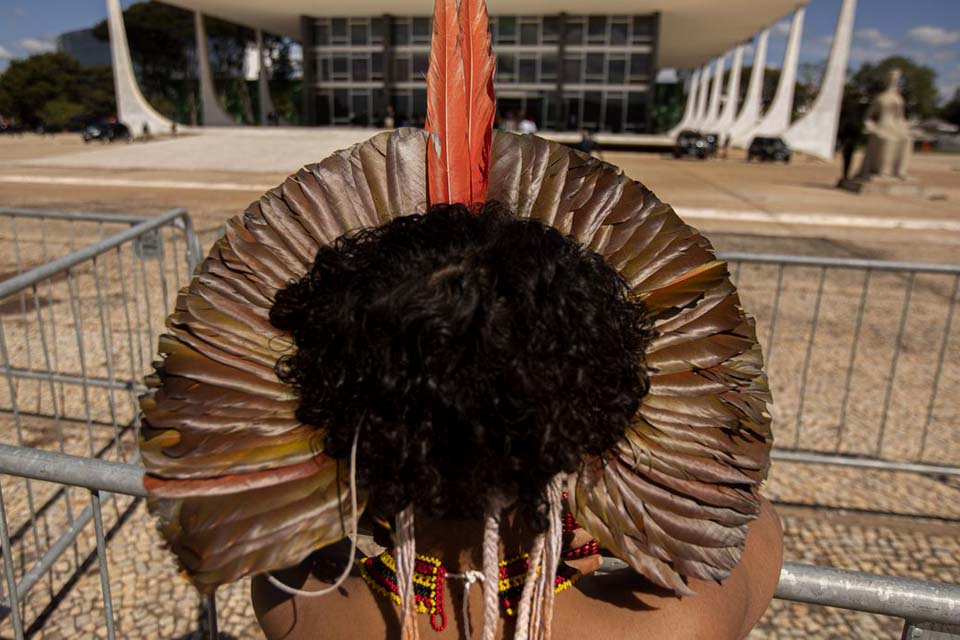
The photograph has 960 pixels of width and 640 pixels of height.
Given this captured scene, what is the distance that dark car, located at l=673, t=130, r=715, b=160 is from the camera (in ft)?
106

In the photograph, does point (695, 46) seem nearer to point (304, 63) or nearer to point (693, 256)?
point (304, 63)

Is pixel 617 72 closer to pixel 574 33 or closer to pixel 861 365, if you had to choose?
pixel 574 33

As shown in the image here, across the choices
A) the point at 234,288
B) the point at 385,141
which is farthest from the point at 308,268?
the point at 385,141

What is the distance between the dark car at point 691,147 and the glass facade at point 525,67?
7.43m

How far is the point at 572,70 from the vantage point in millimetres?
39719

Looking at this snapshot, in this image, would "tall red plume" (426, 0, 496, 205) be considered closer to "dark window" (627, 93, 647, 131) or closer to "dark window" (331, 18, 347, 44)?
"dark window" (627, 93, 647, 131)

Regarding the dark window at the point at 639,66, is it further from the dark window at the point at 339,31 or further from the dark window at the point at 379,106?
the dark window at the point at 339,31

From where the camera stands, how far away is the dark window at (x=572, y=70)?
130ft

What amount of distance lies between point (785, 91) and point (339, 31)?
26440 millimetres

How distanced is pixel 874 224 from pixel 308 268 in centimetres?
1524

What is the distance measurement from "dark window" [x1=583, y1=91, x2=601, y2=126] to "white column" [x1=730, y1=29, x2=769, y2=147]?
33.1ft

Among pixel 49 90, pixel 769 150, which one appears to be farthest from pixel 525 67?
pixel 49 90

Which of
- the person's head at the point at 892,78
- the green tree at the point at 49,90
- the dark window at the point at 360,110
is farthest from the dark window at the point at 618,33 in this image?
the green tree at the point at 49,90

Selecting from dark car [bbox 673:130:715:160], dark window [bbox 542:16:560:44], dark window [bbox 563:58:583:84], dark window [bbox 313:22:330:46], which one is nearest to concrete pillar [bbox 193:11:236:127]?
dark window [bbox 313:22:330:46]
